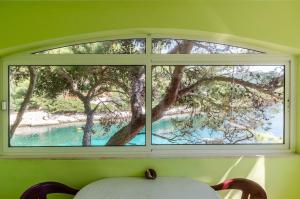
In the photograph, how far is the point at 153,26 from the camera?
2.75m

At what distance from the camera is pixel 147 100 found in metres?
2.96

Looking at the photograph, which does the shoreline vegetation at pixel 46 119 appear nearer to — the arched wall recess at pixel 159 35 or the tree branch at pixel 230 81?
the arched wall recess at pixel 159 35

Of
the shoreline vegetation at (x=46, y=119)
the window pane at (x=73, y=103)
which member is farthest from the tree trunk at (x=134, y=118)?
the shoreline vegetation at (x=46, y=119)

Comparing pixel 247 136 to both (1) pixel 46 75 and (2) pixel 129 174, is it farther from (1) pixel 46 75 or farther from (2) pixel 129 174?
(1) pixel 46 75

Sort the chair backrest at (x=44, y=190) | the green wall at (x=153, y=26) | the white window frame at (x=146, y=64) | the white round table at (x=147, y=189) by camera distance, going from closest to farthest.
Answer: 1. the white round table at (x=147, y=189)
2. the chair backrest at (x=44, y=190)
3. the green wall at (x=153, y=26)
4. the white window frame at (x=146, y=64)

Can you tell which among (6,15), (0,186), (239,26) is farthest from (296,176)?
(6,15)

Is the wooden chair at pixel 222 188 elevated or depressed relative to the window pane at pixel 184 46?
depressed

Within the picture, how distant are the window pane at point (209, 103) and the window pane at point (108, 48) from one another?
310mm

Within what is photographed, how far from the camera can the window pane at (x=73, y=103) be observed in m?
2.97

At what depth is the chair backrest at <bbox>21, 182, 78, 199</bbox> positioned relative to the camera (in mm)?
2434

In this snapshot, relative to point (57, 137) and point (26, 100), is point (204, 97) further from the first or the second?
point (26, 100)

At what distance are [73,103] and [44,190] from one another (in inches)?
34.7

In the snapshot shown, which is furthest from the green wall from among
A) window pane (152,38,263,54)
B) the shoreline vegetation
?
the shoreline vegetation

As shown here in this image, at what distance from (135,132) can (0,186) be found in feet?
4.58
